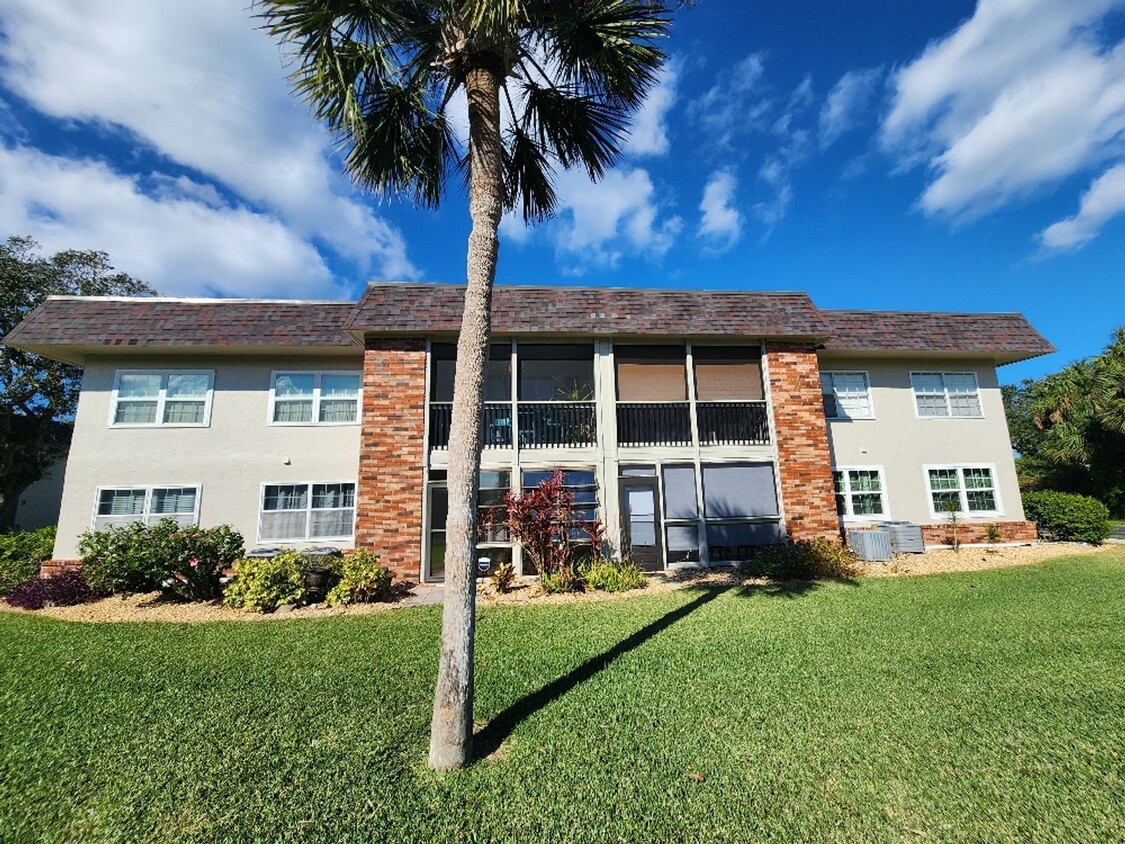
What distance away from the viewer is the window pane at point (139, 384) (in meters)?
12.6

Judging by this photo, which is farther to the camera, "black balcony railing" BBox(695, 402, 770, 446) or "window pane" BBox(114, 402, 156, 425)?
"black balcony railing" BBox(695, 402, 770, 446)

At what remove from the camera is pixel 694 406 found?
12586 millimetres

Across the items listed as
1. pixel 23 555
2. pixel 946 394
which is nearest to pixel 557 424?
pixel 946 394

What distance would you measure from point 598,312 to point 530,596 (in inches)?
269

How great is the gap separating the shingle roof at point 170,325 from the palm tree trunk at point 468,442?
29.7 ft

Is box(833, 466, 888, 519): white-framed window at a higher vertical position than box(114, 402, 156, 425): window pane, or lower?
lower

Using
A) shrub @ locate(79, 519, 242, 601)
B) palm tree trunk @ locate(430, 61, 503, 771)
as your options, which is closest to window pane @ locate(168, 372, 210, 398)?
shrub @ locate(79, 519, 242, 601)

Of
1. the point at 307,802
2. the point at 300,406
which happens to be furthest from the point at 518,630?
the point at 300,406

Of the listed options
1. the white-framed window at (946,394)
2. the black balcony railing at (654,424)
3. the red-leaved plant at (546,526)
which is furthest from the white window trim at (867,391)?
the red-leaved plant at (546,526)

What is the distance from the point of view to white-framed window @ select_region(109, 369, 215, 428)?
12.6 m

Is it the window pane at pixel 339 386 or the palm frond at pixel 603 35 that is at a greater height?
the palm frond at pixel 603 35

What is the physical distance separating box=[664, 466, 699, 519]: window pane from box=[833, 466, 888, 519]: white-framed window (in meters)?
4.93

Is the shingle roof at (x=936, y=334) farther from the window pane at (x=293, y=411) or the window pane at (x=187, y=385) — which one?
the window pane at (x=187, y=385)

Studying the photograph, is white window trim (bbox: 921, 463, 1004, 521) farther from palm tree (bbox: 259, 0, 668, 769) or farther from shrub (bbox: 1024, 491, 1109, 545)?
palm tree (bbox: 259, 0, 668, 769)
